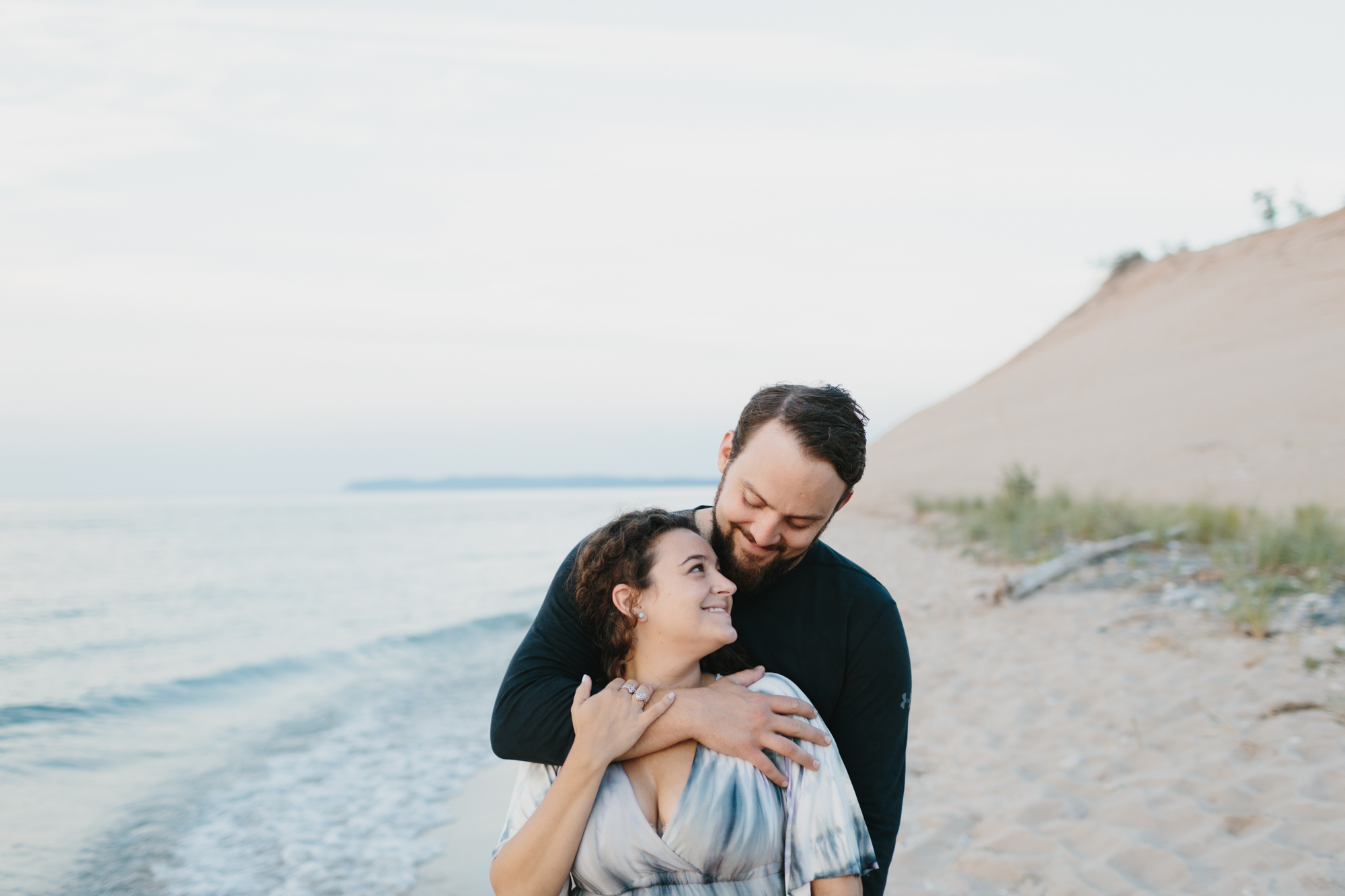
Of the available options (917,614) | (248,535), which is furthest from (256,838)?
(248,535)

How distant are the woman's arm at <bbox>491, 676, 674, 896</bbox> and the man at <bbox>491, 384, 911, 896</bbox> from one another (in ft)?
0.47

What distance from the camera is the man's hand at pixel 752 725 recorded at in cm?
204

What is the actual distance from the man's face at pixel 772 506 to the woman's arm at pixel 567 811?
0.61m

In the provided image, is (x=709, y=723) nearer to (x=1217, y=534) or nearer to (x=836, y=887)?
(x=836, y=887)

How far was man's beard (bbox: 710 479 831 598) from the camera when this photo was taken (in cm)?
254

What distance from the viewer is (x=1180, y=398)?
25.1 metres

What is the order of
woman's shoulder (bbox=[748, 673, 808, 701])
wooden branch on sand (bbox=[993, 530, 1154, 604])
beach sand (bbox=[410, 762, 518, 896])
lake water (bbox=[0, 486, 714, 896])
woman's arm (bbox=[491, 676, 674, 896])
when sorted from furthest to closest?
1. wooden branch on sand (bbox=[993, 530, 1154, 604])
2. lake water (bbox=[0, 486, 714, 896])
3. beach sand (bbox=[410, 762, 518, 896])
4. woman's shoulder (bbox=[748, 673, 808, 701])
5. woman's arm (bbox=[491, 676, 674, 896])

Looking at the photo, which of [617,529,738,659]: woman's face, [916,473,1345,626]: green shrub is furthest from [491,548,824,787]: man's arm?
[916,473,1345,626]: green shrub

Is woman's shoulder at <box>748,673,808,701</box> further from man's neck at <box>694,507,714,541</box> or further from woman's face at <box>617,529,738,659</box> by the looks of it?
man's neck at <box>694,507,714,541</box>

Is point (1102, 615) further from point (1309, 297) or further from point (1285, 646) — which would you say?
point (1309, 297)

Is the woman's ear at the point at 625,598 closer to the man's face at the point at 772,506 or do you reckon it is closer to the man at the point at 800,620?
the man at the point at 800,620

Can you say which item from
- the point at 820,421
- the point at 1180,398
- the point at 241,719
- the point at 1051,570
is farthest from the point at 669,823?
the point at 1180,398

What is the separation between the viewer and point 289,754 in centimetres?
810

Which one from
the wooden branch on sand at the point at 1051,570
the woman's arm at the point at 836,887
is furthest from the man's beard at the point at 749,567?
the wooden branch on sand at the point at 1051,570
